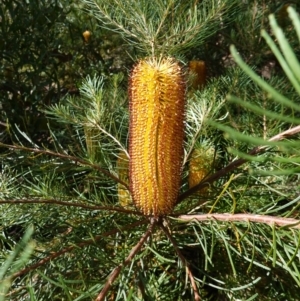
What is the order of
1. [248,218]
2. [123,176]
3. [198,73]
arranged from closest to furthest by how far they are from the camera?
[248,218]
[123,176]
[198,73]

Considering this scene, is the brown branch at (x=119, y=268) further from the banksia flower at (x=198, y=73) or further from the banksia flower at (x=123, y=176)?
the banksia flower at (x=198, y=73)

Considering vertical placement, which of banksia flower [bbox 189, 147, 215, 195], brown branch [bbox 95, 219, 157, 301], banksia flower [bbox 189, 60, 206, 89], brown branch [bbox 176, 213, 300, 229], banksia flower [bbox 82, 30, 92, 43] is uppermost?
banksia flower [bbox 82, 30, 92, 43]

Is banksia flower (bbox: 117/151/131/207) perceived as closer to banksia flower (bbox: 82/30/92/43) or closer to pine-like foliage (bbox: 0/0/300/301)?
pine-like foliage (bbox: 0/0/300/301)

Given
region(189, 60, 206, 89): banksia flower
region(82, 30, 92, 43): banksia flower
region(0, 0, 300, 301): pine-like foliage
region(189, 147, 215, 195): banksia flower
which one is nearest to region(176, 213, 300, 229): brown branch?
region(0, 0, 300, 301): pine-like foliage

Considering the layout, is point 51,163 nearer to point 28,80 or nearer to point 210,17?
point 210,17

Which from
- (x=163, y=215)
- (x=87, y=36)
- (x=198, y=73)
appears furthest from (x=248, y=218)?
(x=87, y=36)

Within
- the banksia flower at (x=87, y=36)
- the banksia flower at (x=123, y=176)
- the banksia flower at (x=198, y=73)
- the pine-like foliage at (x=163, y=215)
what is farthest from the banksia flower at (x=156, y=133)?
the banksia flower at (x=87, y=36)

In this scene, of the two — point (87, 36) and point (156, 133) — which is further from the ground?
point (87, 36)

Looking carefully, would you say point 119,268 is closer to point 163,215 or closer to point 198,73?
point 163,215

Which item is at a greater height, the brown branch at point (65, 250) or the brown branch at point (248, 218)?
the brown branch at point (248, 218)
